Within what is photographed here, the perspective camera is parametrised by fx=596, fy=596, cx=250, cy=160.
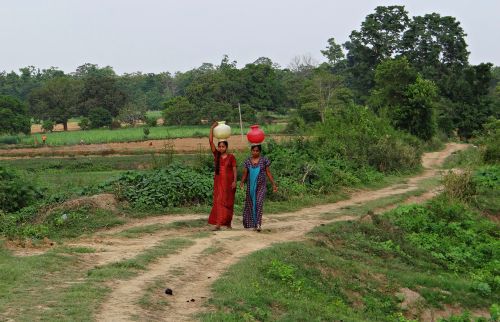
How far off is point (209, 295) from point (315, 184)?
10.3 metres

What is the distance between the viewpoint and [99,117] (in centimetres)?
7262

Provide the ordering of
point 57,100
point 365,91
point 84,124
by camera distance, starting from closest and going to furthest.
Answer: point 365,91 → point 84,124 → point 57,100

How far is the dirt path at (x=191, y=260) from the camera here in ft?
20.6

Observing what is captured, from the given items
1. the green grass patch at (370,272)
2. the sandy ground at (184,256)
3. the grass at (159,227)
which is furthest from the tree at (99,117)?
the grass at (159,227)

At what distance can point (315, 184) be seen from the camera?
1692cm

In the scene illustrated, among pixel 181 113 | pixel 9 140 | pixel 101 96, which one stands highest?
pixel 101 96

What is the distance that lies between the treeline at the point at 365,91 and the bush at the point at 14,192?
1003 inches

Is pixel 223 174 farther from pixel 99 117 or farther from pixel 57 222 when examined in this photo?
pixel 99 117

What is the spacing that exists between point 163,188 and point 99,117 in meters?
62.1

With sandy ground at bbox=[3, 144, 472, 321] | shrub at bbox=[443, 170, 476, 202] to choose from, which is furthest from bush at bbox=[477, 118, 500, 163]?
sandy ground at bbox=[3, 144, 472, 321]

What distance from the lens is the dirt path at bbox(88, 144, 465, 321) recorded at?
6286 millimetres

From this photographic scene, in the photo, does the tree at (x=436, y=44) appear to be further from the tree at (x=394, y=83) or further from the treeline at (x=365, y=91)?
the tree at (x=394, y=83)

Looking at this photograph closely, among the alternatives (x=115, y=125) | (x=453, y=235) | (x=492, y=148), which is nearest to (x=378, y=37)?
(x=115, y=125)

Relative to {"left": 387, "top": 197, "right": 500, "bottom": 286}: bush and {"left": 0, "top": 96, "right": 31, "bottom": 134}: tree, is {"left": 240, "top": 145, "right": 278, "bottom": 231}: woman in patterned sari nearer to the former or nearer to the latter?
{"left": 387, "top": 197, "right": 500, "bottom": 286}: bush
